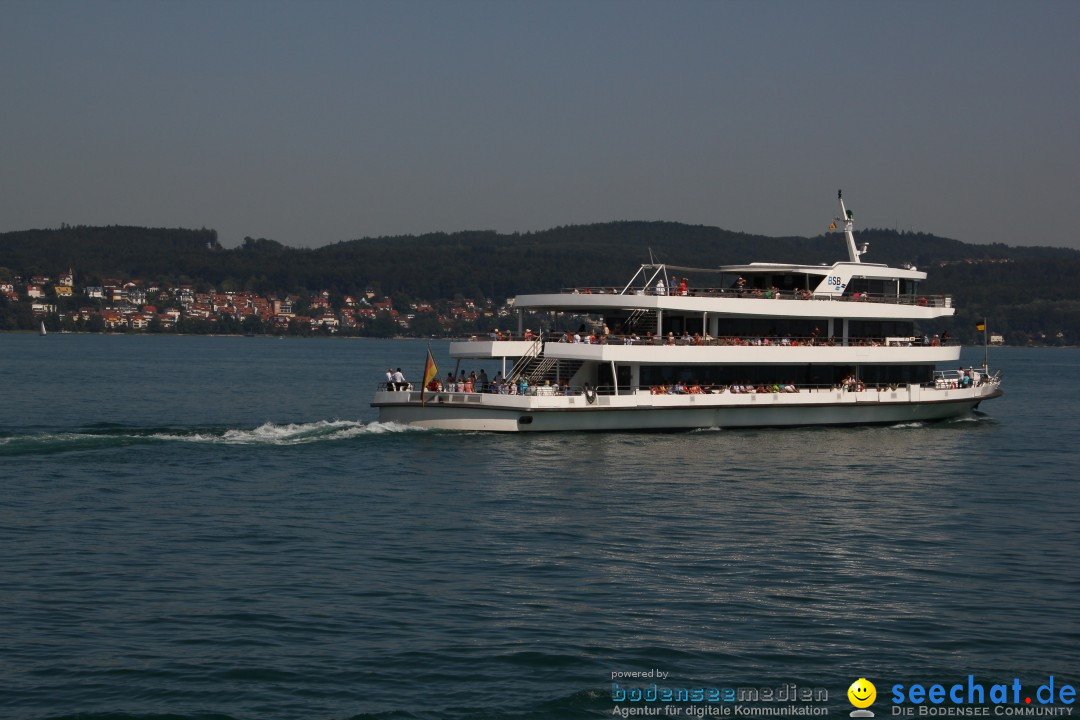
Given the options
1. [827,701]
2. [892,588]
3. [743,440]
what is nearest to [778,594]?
[892,588]

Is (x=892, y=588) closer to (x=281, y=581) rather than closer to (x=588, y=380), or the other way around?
(x=281, y=581)

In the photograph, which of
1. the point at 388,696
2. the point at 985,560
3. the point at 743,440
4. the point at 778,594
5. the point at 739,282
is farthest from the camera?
the point at 739,282

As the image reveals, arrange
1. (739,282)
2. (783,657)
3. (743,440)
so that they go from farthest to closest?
(739,282), (743,440), (783,657)

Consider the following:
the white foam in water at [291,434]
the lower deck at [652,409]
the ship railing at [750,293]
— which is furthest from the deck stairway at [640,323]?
the white foam in water at [291,434]

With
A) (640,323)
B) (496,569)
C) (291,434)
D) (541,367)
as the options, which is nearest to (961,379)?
(640,323)

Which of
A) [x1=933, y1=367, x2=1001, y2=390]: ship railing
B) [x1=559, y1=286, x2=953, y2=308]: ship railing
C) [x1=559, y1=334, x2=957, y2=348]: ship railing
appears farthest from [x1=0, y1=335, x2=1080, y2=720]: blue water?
[x1=933, y1=367, x2=1001, y2=390]: ship railing

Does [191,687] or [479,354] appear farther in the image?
[479,354]

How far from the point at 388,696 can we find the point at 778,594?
7186 mm

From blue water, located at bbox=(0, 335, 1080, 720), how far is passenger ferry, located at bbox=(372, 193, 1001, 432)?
1.20 m

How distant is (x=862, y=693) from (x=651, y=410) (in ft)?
82.6

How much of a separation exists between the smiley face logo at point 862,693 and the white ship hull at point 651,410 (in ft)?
75.8

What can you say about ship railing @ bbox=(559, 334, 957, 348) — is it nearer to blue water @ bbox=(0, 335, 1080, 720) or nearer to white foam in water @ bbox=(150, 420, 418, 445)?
blue water @ bbox=(0, 335, 1080, 720)

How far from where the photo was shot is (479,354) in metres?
40.5

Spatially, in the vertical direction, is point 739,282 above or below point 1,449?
above
